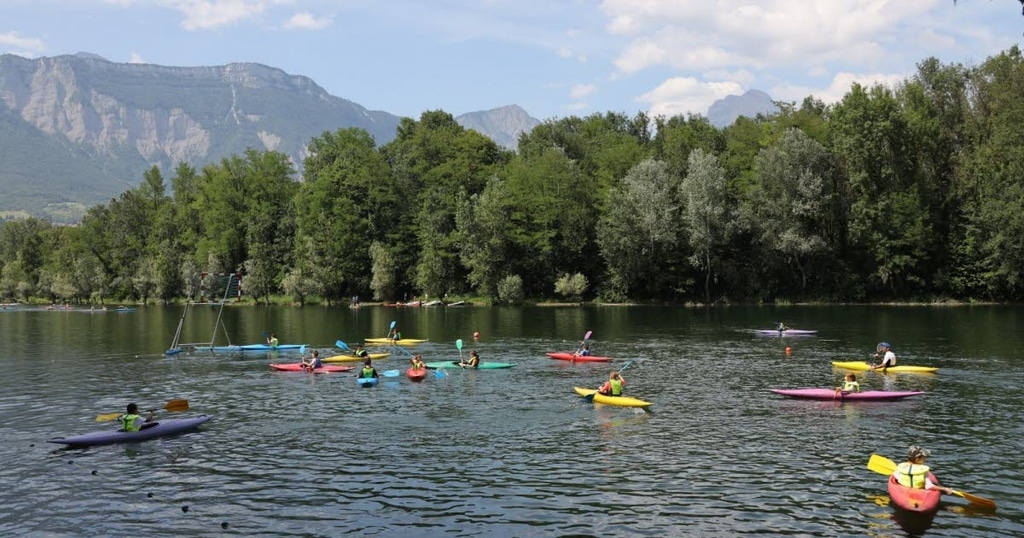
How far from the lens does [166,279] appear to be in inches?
5615

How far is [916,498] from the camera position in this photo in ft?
67.8

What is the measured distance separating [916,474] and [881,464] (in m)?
2.27

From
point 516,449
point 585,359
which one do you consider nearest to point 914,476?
point 516,449

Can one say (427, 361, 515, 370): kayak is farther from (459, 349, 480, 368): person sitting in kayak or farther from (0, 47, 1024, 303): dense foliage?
(0, 47, 1024, 303): dense foliage

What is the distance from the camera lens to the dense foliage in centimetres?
9588

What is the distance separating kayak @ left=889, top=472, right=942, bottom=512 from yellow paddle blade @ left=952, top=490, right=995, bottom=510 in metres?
0.51

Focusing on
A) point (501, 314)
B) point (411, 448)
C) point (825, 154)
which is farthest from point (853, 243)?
point (411, 448)

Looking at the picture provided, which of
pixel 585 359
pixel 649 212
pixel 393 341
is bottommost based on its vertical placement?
pixel 585 359

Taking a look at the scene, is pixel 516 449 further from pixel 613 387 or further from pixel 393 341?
pixel 393 341

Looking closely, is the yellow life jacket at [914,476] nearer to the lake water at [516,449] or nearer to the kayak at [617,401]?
the lake water at [516,449]

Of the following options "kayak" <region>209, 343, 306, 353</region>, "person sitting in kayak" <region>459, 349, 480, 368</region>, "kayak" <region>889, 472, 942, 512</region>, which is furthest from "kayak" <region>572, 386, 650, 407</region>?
"kayak" <region>209, 343, 306, 353</region>

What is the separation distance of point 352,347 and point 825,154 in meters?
67.2

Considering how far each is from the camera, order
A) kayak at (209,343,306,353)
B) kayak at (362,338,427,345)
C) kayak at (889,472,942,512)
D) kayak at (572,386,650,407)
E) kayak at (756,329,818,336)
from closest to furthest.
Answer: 1. kayak at (889,472,942,512)
2. kayak at (572,386,650,407)
3. kayak at (209,343,306,353)
4. kayak at (362,338,427,345)
5. kayak at (756,329,818,336)

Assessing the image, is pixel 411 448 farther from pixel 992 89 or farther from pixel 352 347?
pixel 992 89
